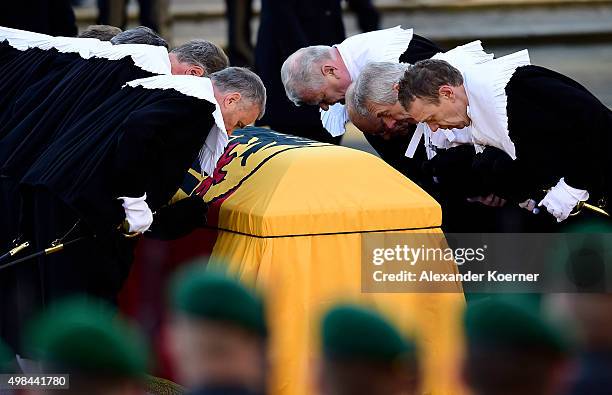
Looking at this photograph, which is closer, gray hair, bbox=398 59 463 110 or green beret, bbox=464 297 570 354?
green beret, bbox=464 297 570 354

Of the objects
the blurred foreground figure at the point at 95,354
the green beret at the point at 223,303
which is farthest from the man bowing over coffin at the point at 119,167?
the blurred foreground figure at the point at 95,354

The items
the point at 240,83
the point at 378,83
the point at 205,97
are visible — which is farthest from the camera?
the point at 378,83

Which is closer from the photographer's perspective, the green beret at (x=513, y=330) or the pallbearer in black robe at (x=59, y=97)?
the green beret at (x=513, y=330)

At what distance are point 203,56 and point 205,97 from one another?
2.77ft

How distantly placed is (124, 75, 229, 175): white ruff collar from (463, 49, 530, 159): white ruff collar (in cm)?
86

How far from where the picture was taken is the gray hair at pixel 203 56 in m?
5.29

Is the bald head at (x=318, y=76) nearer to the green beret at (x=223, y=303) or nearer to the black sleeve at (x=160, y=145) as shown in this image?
the black sleeve at (x=160, y=145)

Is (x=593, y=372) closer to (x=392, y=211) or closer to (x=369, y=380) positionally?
(x=369, y=380)

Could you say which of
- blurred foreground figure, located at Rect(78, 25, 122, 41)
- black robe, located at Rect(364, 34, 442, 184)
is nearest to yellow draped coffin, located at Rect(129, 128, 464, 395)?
black robe, located at Rect(364, 34, 442, 184)

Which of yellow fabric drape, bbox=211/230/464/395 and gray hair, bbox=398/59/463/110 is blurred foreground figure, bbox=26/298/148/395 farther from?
gray hair, bbox=398/59/463/110

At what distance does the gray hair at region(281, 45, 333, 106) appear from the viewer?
215 inches

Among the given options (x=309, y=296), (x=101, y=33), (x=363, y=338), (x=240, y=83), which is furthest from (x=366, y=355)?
(x=101, y=33)

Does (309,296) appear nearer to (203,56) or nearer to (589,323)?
(203,56)

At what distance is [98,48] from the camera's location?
531cm
